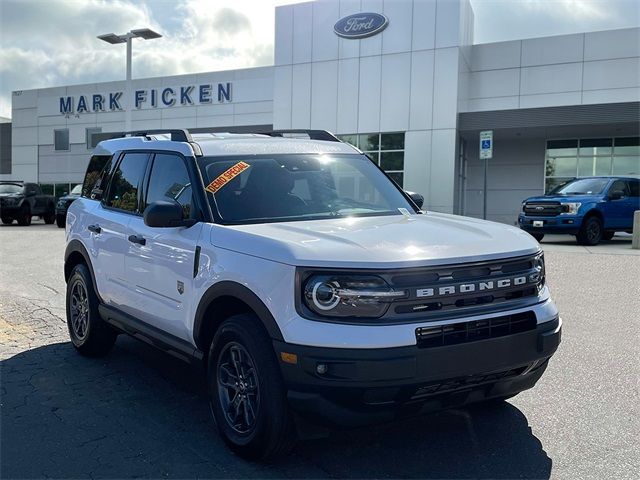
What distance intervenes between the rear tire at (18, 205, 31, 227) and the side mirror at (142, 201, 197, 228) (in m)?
21.7

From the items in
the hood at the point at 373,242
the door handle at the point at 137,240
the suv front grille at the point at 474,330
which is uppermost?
the hood at the point at 373,242

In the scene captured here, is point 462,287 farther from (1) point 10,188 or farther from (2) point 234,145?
(1) point 10,188

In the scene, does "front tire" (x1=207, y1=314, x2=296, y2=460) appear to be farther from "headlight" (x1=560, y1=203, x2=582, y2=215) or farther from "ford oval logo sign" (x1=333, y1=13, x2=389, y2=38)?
"ford oval logo sign" (x1=333, y1=13, x2=389, y2=38)

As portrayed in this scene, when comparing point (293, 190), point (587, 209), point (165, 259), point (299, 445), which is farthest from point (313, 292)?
point (587, 209)

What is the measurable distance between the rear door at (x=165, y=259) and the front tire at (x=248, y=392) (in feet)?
1.52

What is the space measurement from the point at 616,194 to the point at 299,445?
14969 mm

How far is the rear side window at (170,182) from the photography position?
168 inches

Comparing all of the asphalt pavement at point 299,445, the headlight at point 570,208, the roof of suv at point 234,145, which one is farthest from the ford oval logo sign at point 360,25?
the roof of suv at point 234,145

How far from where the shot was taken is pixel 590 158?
2456 cm

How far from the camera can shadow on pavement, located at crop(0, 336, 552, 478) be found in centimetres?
336

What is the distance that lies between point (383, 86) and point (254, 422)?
22.3m

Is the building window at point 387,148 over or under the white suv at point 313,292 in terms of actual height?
over

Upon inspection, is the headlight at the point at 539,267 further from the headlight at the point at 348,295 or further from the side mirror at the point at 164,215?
the side mirror at the point at 164,215

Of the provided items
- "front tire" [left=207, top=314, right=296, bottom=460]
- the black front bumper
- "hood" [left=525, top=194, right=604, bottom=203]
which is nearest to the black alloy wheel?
"front tire" [left=207, top=314, right=296, bottom=460]
